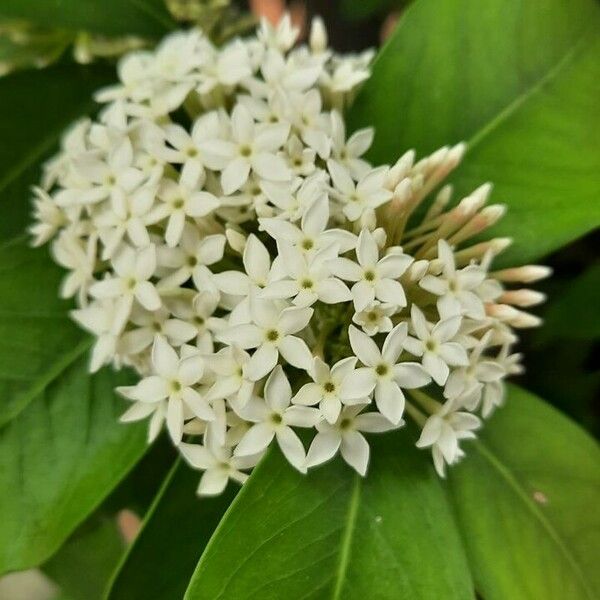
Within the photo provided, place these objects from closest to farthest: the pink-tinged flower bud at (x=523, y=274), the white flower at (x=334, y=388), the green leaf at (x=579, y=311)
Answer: the white flower at (x=334, y=388)
the pink-tinged flower bud at (x=523, y=274)
the green leaf at (x=579, y=311)

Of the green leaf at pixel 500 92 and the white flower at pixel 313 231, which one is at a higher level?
the green leaf at pixel 500 92

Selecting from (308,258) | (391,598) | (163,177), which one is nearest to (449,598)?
(391,598)

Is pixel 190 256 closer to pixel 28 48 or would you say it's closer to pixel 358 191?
pixel 358 191

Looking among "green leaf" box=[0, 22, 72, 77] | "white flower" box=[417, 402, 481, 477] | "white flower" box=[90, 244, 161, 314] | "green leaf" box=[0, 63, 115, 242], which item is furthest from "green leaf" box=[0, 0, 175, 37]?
"white flower" box=[417, 402, 481, 477]

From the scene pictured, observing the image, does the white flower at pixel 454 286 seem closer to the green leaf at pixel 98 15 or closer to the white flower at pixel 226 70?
the white flower at pixel 226 70

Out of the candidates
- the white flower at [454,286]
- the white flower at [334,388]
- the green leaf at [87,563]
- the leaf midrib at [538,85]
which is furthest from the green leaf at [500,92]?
the green leaf at [87,563]
